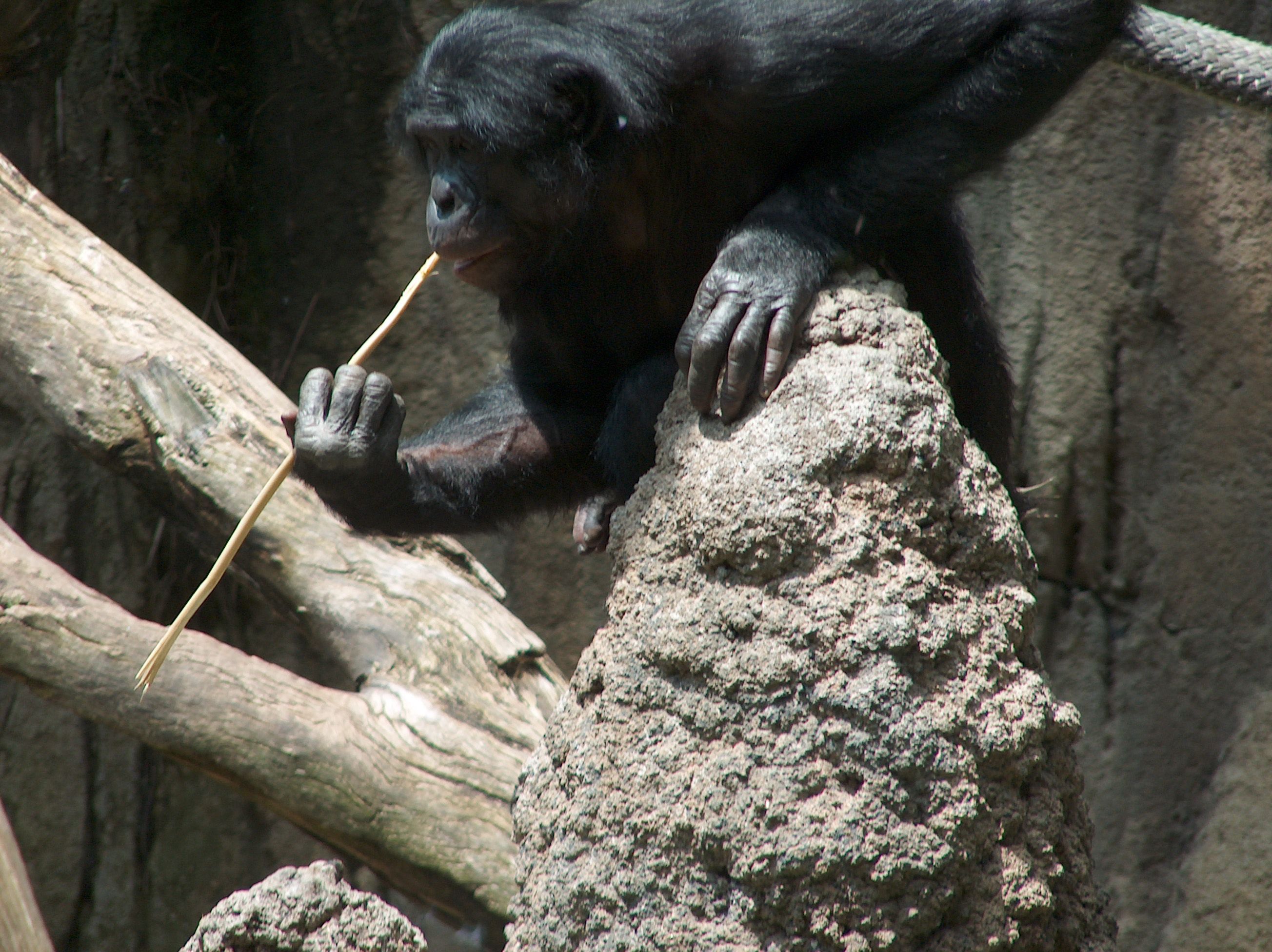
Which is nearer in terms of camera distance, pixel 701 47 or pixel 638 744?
pixel 638 744

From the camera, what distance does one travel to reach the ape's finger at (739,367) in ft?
7.21

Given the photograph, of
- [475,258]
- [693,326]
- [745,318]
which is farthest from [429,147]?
[745,318]

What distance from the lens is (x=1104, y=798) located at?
456 cm

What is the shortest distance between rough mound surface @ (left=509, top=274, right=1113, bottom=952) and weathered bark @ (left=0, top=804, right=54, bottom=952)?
1.26m

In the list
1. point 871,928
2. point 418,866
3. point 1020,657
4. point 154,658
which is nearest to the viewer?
point 871,928

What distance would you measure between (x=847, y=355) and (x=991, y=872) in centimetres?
86

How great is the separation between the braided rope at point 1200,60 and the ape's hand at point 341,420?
207 cm

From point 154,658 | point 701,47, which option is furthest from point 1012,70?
point 154,658

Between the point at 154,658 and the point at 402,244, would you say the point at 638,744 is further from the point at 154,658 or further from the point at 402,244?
the point at 402,244

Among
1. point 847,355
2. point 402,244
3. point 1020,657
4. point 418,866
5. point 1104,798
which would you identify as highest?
point 847,355

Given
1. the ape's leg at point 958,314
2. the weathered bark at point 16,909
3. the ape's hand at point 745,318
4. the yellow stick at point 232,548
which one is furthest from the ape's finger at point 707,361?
the weathered bark at point 16,909

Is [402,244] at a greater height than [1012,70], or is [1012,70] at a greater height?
[1012,70]

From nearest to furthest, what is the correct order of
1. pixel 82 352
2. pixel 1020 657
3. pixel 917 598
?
pixel 917 598
pixel 1020 657
pixel 82 352

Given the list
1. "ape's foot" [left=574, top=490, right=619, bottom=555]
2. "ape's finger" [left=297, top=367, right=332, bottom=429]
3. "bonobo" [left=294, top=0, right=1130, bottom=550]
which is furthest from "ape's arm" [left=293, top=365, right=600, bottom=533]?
"ape's finger" [left=297, top=367, right=332, bottom=429]
